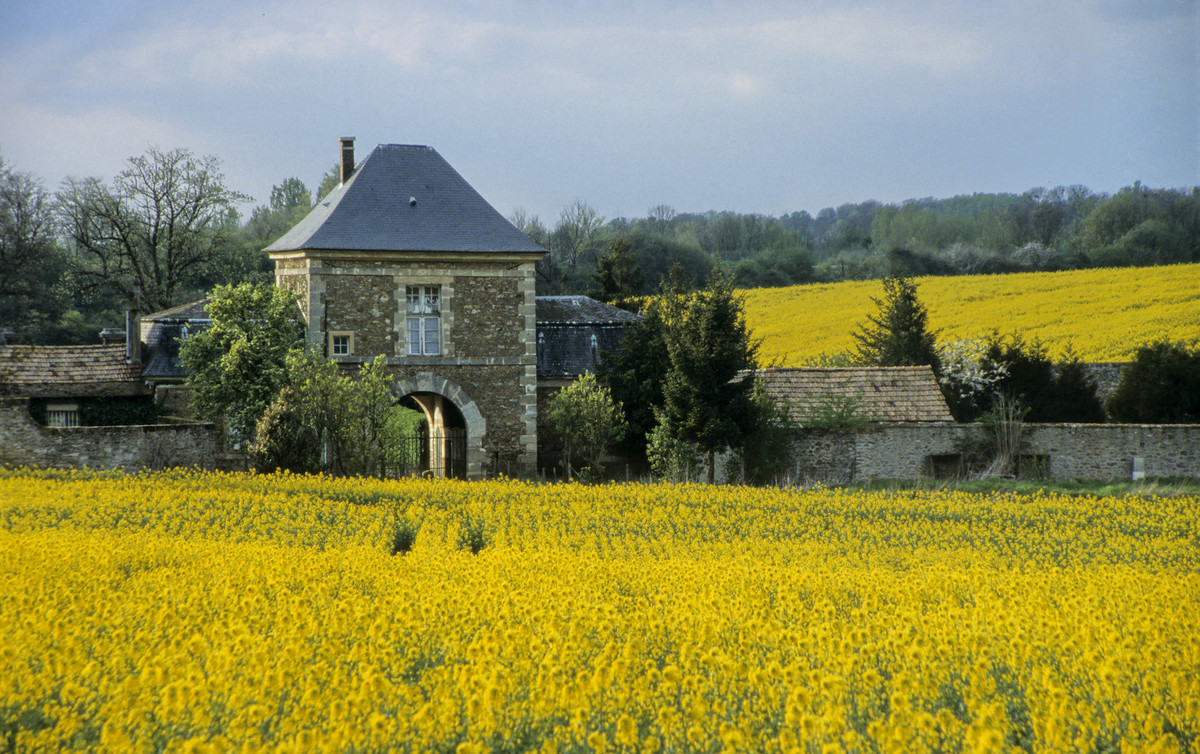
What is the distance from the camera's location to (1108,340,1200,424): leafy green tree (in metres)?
27.1

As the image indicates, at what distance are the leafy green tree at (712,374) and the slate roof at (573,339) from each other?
5.34 m

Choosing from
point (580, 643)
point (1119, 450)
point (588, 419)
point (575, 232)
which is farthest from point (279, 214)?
point (580, 643)

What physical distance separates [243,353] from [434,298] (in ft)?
14.9

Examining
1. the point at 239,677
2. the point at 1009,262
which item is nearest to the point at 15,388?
the point at 239,677

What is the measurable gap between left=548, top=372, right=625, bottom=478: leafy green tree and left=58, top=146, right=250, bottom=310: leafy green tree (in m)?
21.9

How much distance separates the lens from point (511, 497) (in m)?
15.5

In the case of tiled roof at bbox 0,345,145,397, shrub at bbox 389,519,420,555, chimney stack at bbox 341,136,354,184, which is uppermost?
chimney stack at bbox 341,136,354,184

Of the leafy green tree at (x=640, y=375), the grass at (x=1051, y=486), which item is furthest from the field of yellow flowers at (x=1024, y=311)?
the grass at (x=1051, y=486)

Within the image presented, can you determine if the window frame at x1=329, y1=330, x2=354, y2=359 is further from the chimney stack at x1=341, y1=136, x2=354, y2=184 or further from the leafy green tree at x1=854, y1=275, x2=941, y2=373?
the leafy green tree at x1=854, y1=275, x2=941, y2=373

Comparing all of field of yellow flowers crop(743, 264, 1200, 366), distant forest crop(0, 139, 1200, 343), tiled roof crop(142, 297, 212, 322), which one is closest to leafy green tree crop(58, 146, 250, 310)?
distant forest crop(0, 139, 1200, 343)

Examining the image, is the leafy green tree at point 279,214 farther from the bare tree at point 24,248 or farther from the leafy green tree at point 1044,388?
the leafy green tree at point 1044,388

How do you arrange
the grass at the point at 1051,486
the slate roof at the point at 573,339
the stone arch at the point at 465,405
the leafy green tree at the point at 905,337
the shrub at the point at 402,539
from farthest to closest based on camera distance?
the leafy green tree at the point at 905,337
the slate roof at the point at 573,339
the stone arch at the point at 465,405
the grass at the point at 1051,486
the shrub at the point at 402,539

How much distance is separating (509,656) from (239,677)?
144 centimetres

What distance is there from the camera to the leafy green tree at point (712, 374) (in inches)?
818
